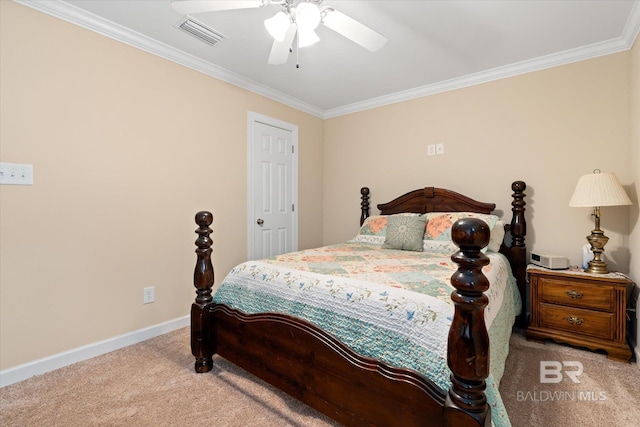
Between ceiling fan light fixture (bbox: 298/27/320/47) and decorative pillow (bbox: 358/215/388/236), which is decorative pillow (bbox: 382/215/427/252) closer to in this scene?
decorative pillow (bbox: 358/215/388/236)

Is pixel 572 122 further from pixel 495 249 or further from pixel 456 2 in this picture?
pixel 456 2

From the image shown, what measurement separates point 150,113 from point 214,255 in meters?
1.36

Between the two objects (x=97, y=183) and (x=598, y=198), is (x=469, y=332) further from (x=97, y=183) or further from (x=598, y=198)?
(x=97, y=183)

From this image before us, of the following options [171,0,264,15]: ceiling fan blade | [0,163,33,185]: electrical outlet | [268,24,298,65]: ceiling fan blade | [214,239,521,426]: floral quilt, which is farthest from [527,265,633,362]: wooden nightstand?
[0,163,33,185]: electrical outlet

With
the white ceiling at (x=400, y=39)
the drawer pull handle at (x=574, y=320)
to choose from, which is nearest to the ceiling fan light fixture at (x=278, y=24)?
the white ceiling at (x=400, y=39)

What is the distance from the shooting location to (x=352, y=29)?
1.78 metres

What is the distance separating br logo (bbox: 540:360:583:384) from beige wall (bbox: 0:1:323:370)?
8.77 feet

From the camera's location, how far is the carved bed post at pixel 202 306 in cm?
189

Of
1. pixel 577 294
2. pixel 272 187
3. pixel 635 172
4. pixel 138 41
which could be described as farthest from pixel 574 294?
pixel 138 41

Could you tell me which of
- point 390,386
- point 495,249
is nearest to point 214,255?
point 390,386

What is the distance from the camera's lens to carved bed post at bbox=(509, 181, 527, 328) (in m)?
2.66

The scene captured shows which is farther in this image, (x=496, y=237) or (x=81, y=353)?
(x=496, y=237)

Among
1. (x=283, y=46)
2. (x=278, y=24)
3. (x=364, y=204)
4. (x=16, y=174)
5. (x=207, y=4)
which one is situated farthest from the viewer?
(x=364, y=204)

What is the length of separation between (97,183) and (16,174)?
42 centimetres
